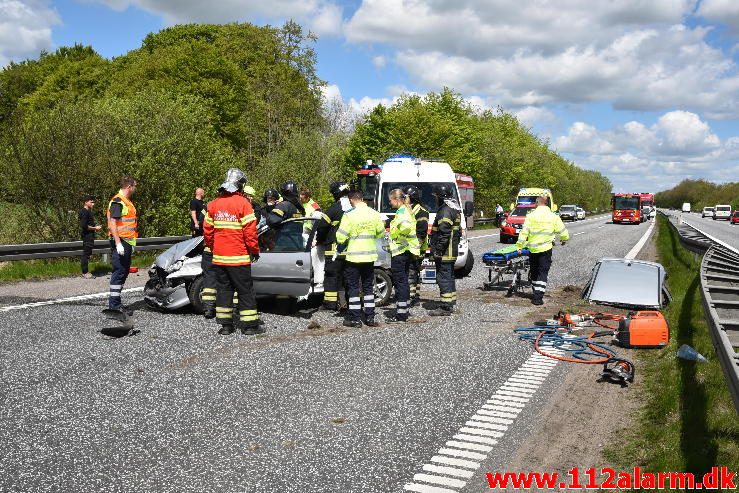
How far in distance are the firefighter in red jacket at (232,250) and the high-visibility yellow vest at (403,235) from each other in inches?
83.4

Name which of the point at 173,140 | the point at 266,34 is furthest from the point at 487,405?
the point at 266,34

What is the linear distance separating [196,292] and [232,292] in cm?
125

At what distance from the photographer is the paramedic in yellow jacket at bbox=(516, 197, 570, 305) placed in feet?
34.2

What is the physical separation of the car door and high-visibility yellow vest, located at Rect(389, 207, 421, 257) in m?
1.19

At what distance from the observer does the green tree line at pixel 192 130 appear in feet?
56.6

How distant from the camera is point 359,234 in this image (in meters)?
8.63

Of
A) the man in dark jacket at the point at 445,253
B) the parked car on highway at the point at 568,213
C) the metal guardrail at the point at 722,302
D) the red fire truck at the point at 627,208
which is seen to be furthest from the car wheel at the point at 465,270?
the parked car on highway at the point at 568,213

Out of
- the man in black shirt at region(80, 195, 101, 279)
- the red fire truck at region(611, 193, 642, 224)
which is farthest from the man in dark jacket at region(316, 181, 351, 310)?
the red fire truck at region(611, 193, 642, 224)

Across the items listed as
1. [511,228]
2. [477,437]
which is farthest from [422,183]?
[511,228]

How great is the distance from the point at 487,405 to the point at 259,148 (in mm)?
43020

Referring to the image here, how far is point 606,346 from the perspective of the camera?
7586 mm

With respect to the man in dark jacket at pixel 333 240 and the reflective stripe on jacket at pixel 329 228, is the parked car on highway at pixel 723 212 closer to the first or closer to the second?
the man in dark jacket at pixel 333 240

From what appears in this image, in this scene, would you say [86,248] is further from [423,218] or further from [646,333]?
[646,333]

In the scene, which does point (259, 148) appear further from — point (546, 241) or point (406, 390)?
point (406, 390)
